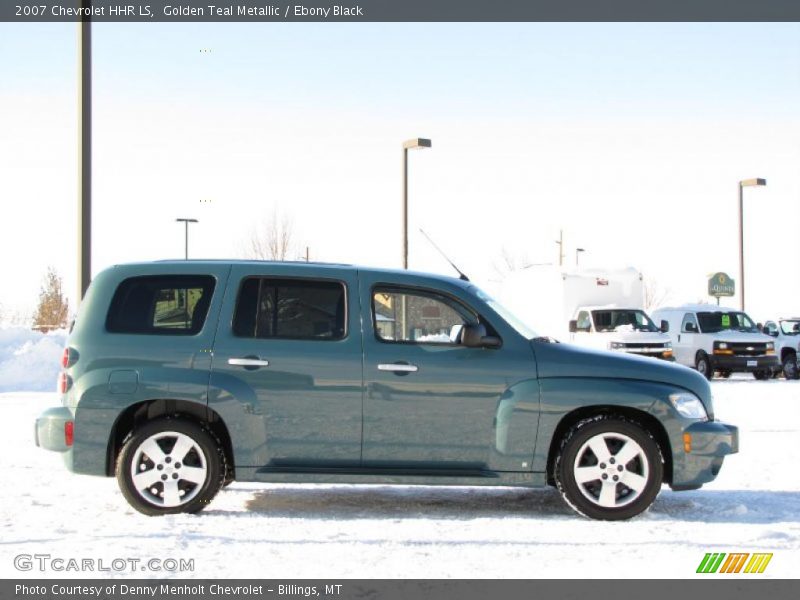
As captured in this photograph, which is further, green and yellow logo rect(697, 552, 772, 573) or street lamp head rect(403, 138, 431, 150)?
street lamp head rect(403, 138, 431, 150)

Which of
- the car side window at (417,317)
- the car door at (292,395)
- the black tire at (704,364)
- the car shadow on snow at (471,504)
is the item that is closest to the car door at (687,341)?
the black tire at (704,364)

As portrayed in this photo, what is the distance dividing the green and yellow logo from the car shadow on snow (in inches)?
46.6

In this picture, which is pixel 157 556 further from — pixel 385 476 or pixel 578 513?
pixel 578 513

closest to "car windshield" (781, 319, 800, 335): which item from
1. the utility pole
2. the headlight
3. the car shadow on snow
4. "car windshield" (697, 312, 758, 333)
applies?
"car windshield" (697, 312, 758, 333)

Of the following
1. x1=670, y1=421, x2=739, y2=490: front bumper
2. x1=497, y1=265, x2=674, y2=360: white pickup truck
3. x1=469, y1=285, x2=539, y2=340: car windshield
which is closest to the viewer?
x1=670, y1=421, x2=739, y2=490: front bumper

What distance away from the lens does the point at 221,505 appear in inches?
322

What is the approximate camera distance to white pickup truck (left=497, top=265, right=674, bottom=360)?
84.2ft

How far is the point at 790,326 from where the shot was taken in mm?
30672

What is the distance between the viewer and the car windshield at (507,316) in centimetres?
780

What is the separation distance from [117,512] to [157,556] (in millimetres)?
1734

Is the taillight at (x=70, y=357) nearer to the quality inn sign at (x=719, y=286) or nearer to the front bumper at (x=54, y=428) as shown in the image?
the front bumper at (x=54, y=428)

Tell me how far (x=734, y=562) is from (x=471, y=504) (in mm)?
2542

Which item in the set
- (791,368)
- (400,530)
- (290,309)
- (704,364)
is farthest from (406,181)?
(400,530)

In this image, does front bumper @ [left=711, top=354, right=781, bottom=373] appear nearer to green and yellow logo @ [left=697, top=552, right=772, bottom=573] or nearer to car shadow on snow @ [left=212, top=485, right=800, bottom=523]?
car shadow on snow @ [left=212, top=485, right=800, bottom=523]
